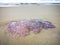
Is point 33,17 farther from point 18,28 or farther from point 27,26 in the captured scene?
point 18,28

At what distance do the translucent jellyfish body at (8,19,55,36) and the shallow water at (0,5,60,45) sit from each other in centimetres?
6

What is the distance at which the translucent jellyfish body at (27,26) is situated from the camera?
2.04m

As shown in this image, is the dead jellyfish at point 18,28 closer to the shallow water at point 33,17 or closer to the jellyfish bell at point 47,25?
the shallow water at point 33,17

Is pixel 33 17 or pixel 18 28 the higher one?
pixel 33 17

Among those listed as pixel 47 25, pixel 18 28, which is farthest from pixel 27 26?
pixel 47 25

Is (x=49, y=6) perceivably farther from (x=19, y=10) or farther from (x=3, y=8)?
(x=3, y=8)

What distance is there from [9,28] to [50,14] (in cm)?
68

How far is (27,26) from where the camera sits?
2047 millimetres

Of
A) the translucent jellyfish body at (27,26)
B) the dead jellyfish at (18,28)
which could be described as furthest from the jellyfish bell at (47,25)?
the dead jellyfish at (18,28)

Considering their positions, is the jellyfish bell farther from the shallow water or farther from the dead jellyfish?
the dead jellyfish

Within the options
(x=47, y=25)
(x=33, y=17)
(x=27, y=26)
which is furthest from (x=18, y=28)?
(x=47, y=25)

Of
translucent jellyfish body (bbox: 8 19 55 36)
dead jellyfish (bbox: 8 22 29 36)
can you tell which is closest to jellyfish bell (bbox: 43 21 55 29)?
translucent jellyfish body (bbox: 8 19 55 36)

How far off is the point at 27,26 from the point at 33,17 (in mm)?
171

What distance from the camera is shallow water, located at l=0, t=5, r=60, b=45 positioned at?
2.03m
